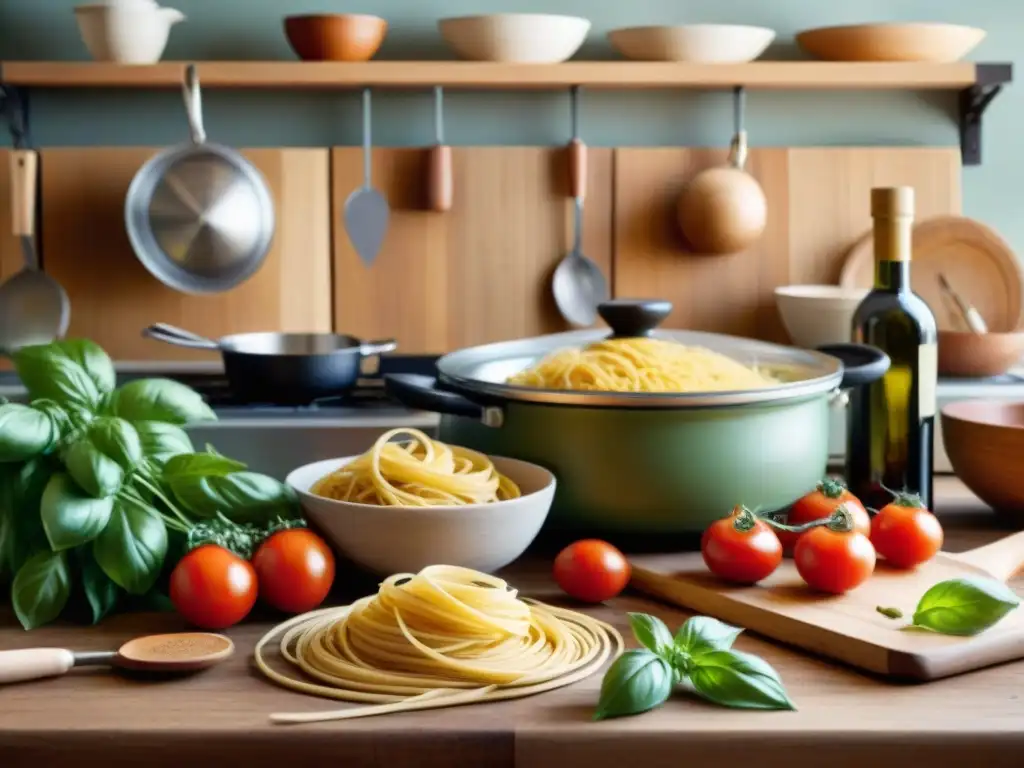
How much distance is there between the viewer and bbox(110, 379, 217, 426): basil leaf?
1.21 metres

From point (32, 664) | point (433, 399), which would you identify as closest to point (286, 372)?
point (433, 399)

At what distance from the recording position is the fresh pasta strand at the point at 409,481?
115 cm

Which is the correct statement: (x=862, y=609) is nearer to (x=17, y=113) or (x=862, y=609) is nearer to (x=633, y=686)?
(x=633, y=686)

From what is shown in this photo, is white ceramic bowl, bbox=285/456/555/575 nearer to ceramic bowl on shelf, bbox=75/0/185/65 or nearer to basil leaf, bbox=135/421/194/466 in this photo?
basil leaf, bbox=135/421/194/466

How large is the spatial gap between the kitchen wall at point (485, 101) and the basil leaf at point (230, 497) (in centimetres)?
158

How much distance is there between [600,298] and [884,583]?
4.85 ft

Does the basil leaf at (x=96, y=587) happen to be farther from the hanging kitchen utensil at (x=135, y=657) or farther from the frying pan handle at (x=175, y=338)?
the frying pan handle at (x=175, y=338)

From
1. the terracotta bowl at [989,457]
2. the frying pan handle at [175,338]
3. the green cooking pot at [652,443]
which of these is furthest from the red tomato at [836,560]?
the frying pan handle at [175,338]

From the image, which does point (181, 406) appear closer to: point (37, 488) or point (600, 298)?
point (37, 488)

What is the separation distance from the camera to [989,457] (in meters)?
1.42

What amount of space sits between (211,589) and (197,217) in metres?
1.57

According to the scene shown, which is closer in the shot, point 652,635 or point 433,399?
point 652,635

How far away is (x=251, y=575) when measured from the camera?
3.58ft

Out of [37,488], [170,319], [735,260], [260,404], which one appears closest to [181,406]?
[37,488]
